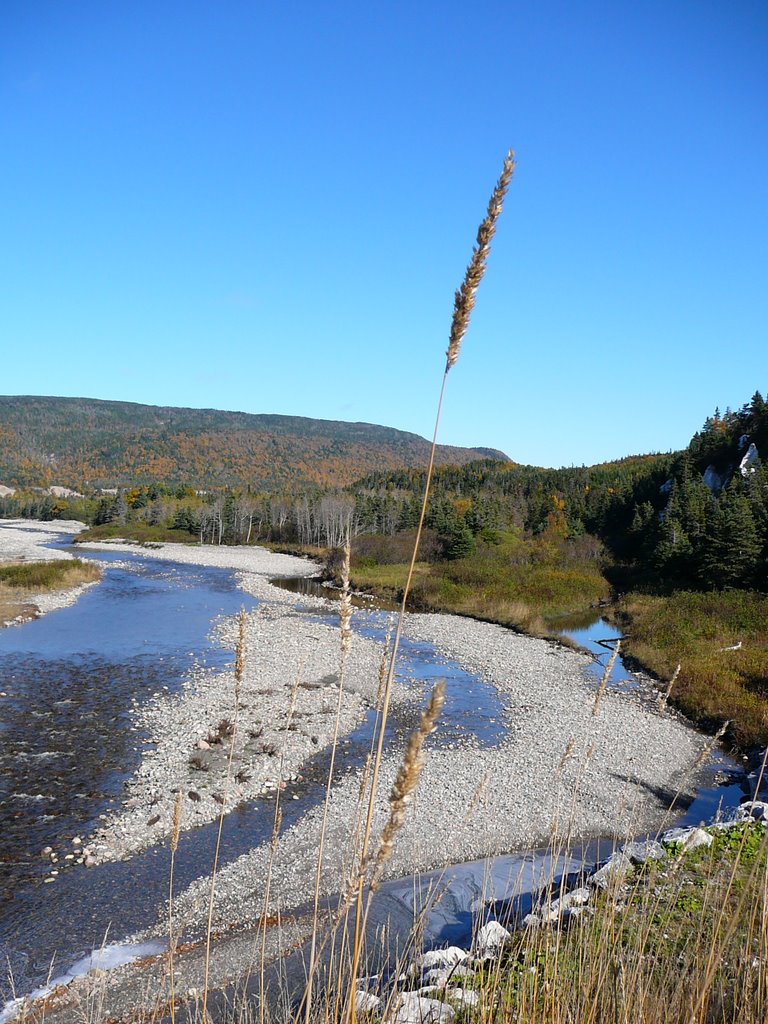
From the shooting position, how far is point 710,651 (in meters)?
24.8

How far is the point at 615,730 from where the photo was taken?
18.1 m

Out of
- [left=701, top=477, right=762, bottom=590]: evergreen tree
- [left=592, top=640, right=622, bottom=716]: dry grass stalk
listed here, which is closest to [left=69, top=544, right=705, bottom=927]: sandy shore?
[left=592, top=640, right=622, bottom=716]: dry grass stalk

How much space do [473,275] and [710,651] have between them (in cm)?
2699

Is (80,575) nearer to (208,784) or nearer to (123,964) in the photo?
(208,784)

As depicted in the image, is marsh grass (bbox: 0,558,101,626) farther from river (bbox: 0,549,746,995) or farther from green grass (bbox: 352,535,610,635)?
green grass (bbox: 352,535,610,635)

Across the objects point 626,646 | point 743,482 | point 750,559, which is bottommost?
point 626,646

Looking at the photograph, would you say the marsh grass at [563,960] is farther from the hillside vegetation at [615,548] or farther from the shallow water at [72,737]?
the shallow water at [72,737]

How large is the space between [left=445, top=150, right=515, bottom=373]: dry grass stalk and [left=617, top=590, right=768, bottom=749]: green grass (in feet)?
58.5

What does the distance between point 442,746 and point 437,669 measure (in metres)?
7.99

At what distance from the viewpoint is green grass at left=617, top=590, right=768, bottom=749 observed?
19.0m

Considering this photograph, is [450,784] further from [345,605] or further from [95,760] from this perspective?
[345,605]

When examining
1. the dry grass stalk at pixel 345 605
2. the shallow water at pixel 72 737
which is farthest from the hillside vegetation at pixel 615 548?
the shallow water at pixel 72 737

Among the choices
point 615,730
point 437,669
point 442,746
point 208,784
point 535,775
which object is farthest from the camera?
point 437,669

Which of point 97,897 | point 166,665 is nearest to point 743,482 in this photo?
point 166,665
